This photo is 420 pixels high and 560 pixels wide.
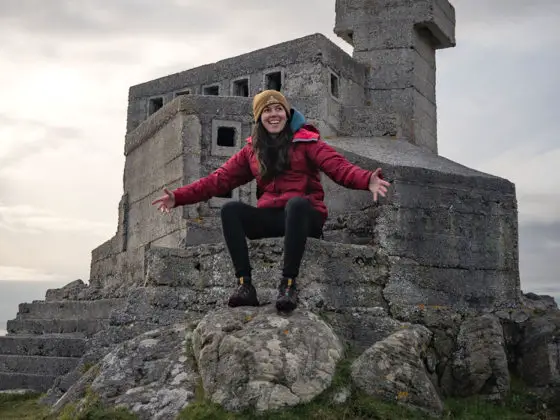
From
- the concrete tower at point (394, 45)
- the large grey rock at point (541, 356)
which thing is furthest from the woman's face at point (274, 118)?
the concrete tower at point (394, 45)

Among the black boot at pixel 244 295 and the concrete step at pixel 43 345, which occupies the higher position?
the black boot at pixel 244 295

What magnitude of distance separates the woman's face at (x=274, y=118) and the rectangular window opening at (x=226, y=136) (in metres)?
9.81

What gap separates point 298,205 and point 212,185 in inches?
39.5

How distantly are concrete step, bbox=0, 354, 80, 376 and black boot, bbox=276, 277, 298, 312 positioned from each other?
8148 millimetres

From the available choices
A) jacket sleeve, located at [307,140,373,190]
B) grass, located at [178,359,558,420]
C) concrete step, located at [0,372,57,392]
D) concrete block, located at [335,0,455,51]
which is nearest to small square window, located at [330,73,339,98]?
concrete block, located at [335,0,455,51]

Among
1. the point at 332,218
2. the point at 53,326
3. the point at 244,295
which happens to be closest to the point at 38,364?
the point at 53,326

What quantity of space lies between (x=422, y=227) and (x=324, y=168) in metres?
2.19

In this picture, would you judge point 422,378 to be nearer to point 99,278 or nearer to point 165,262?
point 165,262

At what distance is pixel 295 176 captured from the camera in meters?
6.77

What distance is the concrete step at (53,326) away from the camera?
15468 millimetres

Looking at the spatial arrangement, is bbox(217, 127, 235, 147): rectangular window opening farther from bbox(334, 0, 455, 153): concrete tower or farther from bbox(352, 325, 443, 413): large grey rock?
bbox(352, 325, 443, 413): large grey rock

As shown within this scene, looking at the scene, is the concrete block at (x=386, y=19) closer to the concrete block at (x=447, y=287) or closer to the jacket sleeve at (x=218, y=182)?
the concrete block at (x=447, y=287)

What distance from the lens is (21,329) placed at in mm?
16547

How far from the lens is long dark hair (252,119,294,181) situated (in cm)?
672
